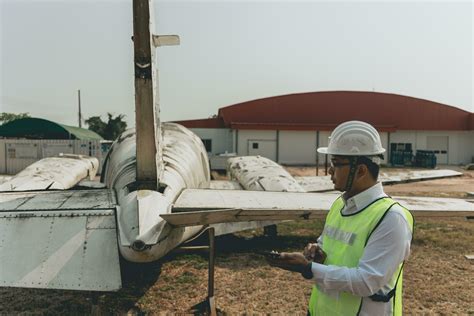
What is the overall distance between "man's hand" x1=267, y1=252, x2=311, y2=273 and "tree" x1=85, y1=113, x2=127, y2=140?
1774 inches

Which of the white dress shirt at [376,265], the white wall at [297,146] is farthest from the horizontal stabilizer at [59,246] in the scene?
the white wall at [297,146]

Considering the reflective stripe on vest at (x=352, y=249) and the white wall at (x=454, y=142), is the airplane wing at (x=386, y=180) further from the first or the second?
the white wall at (x=454, y=142)

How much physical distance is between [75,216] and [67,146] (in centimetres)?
2055

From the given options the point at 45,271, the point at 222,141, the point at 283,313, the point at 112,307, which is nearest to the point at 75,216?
the point at 45,271

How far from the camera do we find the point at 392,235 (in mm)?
2059

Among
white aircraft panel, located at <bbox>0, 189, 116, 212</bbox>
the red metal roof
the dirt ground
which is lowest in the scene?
the dirt ground

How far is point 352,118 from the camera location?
34094 mm

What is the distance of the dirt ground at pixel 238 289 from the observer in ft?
17.4

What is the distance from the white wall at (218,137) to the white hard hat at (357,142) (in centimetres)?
3131

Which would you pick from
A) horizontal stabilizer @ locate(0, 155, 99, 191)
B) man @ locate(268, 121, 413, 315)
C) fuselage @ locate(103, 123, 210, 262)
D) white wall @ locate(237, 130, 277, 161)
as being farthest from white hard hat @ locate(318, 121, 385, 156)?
white wall @ locate(237, 130, 277, 161)

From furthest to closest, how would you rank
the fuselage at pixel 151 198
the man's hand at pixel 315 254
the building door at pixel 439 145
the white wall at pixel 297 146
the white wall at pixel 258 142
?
the building door at pixel 439 145, the white wall at pixel 297 146, the white wall at pixel 258 142, the fuselage at pixel 151 198, the man's hand at pixel 315 254

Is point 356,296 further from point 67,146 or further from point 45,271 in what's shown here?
point 67,146

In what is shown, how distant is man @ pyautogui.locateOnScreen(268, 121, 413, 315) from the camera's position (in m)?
2.06

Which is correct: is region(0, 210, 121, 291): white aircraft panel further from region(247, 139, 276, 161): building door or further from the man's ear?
region(247, 139, 276, 161): building door
